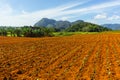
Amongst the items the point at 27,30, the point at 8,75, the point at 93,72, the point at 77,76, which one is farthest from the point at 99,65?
the point at 27,30

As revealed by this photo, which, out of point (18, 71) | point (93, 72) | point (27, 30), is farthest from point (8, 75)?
point (27, 30)

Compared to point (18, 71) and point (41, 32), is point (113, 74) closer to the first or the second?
point (18, 71)

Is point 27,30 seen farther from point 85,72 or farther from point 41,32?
point 85,72

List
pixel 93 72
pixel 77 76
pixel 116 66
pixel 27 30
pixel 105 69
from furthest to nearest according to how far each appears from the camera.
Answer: pixel 27 30
pixel 116 66
pixel 105 69
pixel 93 72
pixel 77 76

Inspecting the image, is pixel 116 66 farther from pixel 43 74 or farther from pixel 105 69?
pixel 43 74

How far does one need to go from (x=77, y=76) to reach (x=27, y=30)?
209 ft

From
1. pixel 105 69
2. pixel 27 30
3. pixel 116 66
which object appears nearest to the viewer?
pixel 105 69

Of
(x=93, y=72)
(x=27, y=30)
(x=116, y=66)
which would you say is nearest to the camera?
(x=93, y=72)

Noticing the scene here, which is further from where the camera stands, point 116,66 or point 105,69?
point 116,66

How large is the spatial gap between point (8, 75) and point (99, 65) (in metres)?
6.34

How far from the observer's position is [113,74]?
13398 millimetres

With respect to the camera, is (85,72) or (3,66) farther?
(3,66)

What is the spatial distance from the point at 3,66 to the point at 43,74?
380cm

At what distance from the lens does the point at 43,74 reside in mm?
13344
